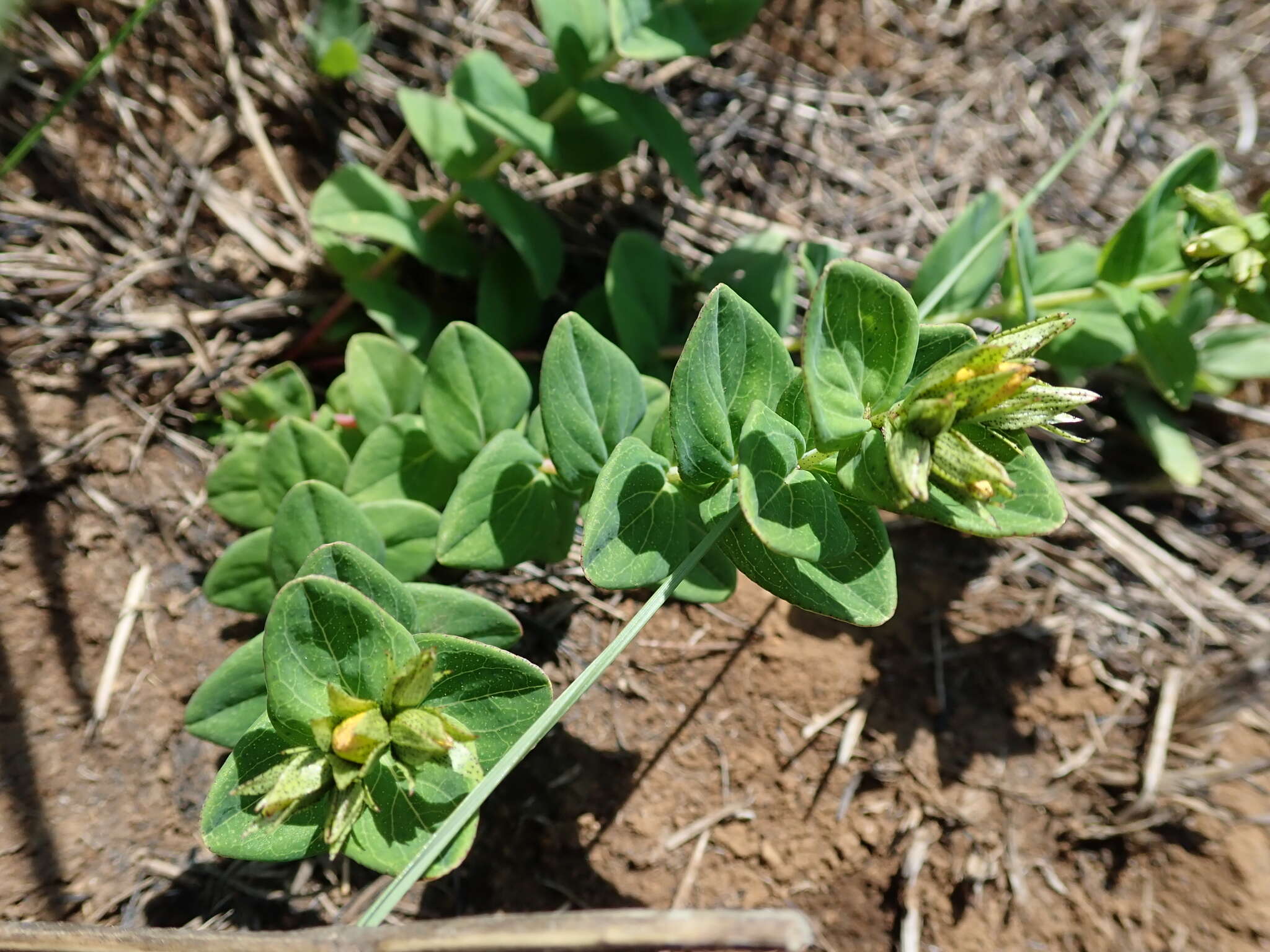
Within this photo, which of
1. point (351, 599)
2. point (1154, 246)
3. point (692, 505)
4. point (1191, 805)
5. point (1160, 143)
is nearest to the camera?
point (351, 599)

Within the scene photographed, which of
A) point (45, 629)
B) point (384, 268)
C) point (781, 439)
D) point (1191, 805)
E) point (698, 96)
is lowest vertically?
point (1191, 805)

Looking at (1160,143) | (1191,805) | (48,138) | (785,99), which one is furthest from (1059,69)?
(48,138)

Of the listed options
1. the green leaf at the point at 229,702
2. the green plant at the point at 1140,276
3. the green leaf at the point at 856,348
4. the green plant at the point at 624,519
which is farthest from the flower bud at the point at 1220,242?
the green leaf at the point at 229,702

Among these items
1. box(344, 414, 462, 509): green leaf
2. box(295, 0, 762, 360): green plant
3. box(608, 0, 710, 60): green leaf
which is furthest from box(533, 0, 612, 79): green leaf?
box(344, 414, 462, 509): green leaf

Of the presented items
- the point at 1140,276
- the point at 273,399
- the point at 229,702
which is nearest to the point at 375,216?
the point at 273,399

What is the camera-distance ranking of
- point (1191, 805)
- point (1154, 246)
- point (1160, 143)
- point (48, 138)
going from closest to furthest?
1. point (1154, 246)
2. point (48, 138)
3. point (1191, 805)
4. point (1160, 143)

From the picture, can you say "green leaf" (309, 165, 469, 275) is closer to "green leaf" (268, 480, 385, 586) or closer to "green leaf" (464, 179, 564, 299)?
"green leaf" (464, 179, 564, 299)

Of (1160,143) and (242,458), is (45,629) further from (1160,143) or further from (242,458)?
(1160,143)
